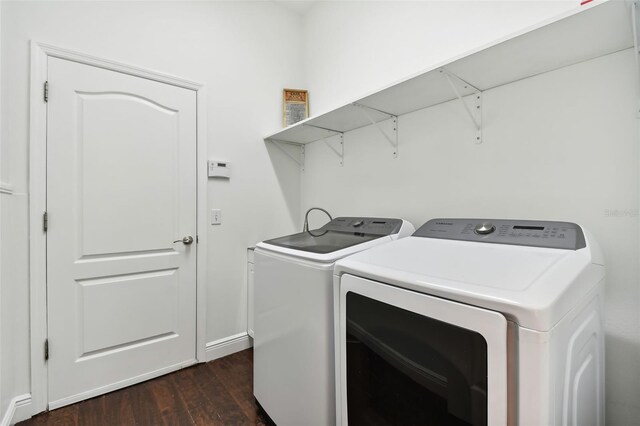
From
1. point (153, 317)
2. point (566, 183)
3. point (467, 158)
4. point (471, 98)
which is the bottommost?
point (153, 317)

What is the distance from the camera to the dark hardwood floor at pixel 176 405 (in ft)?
5.06

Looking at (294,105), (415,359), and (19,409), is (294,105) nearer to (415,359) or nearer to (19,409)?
(415,359)

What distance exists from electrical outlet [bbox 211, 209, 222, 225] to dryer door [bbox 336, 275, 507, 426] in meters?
1.49

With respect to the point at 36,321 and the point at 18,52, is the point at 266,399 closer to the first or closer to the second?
the point at 36,321

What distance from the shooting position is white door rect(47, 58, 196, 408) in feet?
5.42

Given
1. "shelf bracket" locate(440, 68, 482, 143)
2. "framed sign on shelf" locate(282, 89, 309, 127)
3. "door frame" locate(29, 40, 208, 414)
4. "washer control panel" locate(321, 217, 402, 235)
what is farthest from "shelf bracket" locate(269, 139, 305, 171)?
"shelf bracket" locate(440, 68, 482, 143)

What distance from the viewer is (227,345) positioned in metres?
2.23

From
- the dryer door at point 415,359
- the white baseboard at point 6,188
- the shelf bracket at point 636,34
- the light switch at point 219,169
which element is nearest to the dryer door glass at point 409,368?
the dryer door at point 415,359

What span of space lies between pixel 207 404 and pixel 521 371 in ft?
5.69

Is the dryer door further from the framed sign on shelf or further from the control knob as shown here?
the framed sign on shelf

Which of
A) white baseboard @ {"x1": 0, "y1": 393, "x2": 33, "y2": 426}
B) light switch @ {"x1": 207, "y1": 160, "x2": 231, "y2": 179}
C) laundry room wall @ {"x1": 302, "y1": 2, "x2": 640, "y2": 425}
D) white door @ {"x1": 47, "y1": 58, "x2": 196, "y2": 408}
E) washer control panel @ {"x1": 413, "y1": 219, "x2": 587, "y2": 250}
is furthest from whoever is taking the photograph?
light switch @ {"x1": 207, "y1": 160, "x2": 231, "y2": 179}

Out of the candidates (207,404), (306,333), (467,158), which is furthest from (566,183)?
(207,404)

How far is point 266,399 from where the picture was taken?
1.48 metres

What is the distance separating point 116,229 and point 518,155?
91.3 inches
